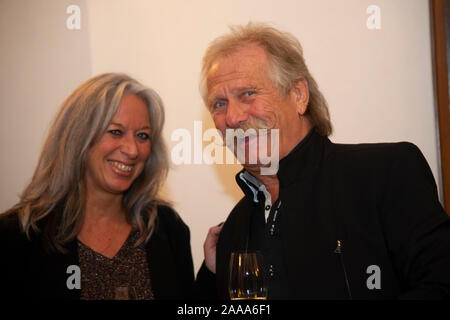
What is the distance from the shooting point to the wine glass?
1.78m

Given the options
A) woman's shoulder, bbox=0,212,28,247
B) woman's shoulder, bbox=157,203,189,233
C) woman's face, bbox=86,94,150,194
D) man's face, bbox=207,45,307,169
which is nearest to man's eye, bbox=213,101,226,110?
man's face, bbox=207,45,307,169

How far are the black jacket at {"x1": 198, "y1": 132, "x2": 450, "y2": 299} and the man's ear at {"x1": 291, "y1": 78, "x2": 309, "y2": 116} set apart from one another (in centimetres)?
19

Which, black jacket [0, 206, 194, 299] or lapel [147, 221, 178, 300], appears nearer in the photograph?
black jacket [0, 206, 194, 299]

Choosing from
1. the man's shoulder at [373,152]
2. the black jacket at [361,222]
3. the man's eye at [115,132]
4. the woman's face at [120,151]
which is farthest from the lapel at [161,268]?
the man's shoulder at [373,152]

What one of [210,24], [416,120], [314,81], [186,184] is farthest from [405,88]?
[186,184]

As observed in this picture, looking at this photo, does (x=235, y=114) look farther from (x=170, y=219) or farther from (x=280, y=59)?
(x=170, y=219)

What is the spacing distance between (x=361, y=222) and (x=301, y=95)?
0.76 metres

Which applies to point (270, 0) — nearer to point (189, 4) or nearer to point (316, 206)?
point (189, 4)

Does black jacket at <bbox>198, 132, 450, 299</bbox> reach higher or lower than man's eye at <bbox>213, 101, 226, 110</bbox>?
lower

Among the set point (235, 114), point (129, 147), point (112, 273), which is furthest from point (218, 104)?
point (112, 273)

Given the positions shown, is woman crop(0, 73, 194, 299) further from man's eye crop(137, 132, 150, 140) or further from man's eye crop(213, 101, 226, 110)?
man's eye crop(213, 101, 226, 110)

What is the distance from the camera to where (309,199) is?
206 centimetres

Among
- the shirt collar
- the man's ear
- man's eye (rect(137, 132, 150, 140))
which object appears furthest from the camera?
man's eye (rect(137, 132, 150, 140))

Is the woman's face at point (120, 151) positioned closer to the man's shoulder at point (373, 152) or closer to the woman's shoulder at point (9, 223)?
the woman's shoulder at point (9, 223)
